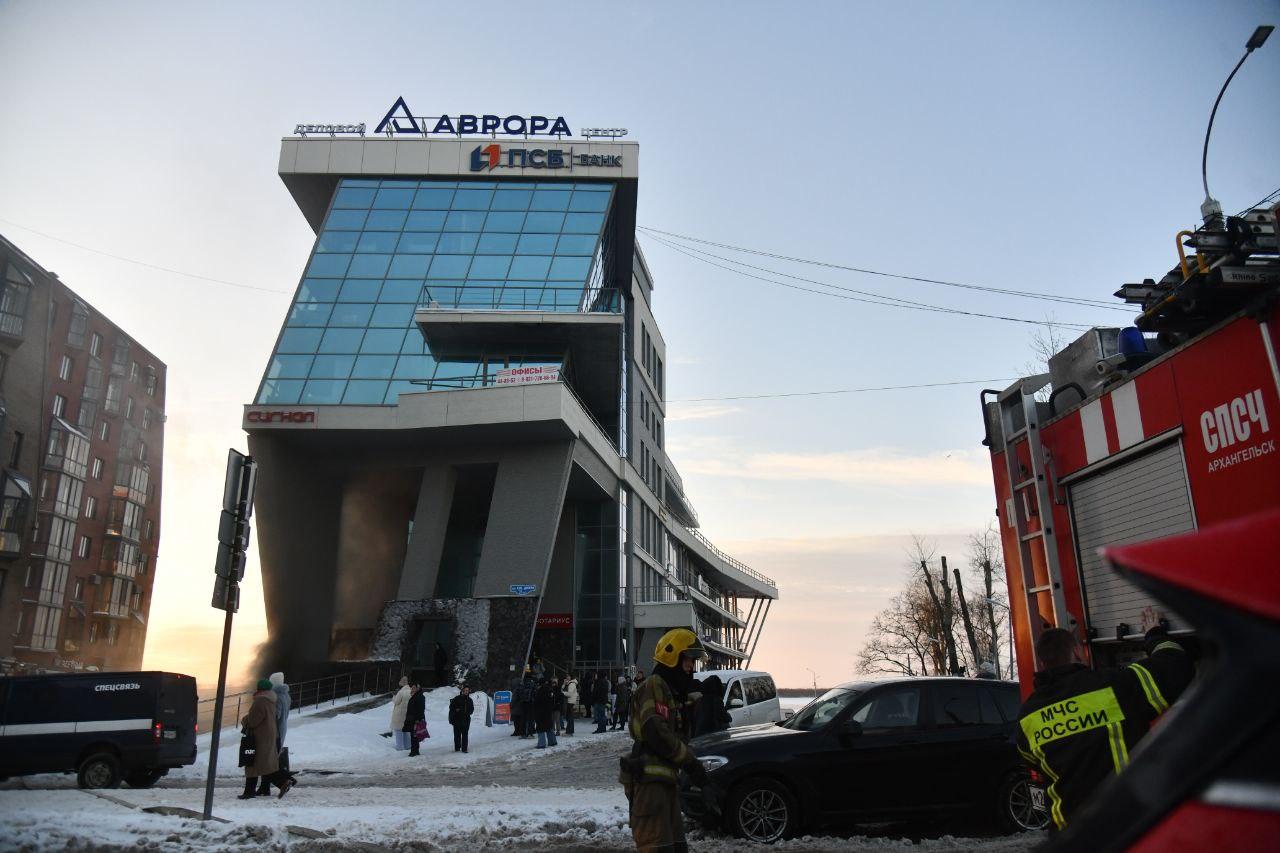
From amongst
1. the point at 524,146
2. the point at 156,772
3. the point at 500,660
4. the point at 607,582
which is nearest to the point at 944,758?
the point at 156,772

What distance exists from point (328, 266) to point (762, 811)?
36.6 m

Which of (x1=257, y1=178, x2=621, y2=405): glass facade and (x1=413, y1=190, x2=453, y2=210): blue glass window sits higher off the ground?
(x1=413, y1=190, x2=453, y2=210): blue glass window

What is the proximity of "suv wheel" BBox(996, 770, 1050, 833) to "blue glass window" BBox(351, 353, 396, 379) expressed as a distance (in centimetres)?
3104

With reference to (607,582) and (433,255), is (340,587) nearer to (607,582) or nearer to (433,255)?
(607,582)

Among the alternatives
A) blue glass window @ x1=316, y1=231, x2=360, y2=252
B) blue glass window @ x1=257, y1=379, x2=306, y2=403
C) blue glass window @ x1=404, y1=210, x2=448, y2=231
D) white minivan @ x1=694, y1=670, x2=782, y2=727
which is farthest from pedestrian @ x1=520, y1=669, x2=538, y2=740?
blue glass window @ x1=316, y1=231, x2=360, y2=252

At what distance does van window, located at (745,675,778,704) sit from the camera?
64.2 feet

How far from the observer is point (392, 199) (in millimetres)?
42719

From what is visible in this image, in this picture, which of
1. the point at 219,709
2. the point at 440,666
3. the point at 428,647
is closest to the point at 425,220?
the point at 428,647

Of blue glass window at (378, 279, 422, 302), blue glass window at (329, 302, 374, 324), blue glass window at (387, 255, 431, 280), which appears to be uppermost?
blue glass window at (387, 255, 431, 280)

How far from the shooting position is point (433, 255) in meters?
40.4

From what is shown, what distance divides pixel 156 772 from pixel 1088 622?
15.1m

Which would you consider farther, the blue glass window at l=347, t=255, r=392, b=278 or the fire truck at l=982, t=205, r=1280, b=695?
the blue glass window at l=347, t=255, r=392, b=278

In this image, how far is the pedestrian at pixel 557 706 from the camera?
2370cm

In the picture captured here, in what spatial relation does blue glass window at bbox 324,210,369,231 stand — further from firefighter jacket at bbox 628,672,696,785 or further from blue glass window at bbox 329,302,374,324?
firefighter jacket at bbox 628,672,696,785
